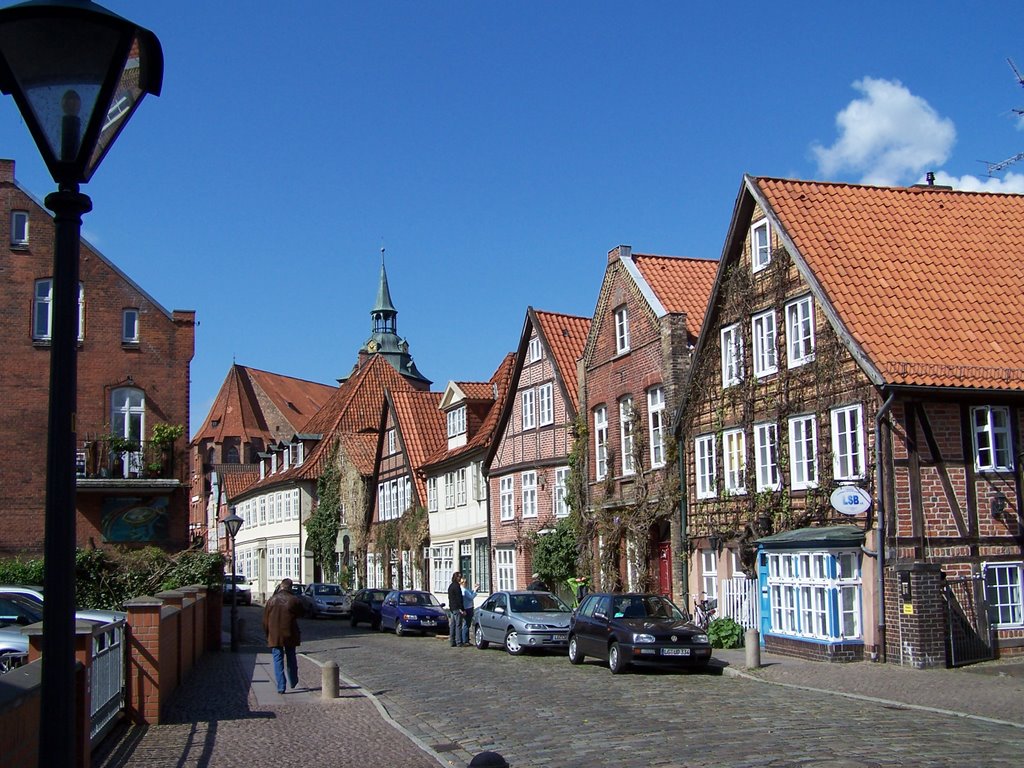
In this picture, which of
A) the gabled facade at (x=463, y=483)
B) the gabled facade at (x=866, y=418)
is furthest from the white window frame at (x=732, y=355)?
the gabled facade at (x=463, y=483)

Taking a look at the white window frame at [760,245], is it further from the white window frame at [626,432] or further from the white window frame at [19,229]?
the white window frame at [19,229]

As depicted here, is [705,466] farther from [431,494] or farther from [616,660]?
[431,494]

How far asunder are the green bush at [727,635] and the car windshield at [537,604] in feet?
12.5

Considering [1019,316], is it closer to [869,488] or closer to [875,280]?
[875,280]

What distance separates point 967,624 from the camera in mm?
20297

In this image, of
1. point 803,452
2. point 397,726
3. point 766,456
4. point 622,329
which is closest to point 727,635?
point 766,456

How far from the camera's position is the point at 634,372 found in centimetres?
3080

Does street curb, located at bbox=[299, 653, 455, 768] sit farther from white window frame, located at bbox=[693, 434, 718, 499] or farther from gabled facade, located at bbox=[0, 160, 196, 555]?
gabled facade, located at bbox=[0, 160, 196, 555]

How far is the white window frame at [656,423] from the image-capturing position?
96.0 feet

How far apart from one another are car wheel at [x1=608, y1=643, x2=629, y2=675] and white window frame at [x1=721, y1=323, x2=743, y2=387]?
26.3ft

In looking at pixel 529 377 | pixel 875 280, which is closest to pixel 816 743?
pixel 875 280

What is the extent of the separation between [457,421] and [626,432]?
14.9m

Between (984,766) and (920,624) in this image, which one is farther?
(920,624)

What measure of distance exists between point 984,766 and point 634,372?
21058 millimetres
